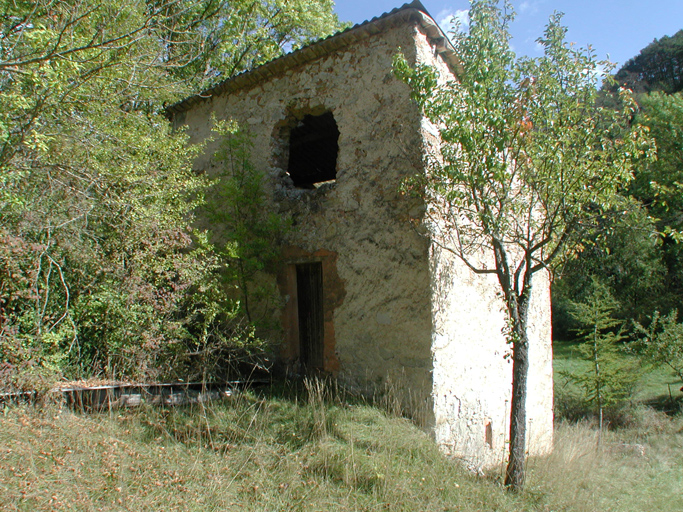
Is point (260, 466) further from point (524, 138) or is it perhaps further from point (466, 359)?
point (524, 138)

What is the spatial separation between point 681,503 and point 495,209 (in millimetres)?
4518

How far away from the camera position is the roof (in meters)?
5.54

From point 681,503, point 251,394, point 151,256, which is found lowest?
point 681,503

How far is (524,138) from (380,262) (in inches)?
84.8

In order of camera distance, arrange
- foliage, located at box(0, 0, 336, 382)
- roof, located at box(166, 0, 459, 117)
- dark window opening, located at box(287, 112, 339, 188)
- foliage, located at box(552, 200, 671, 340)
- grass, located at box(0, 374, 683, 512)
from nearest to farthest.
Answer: grass, located at box(0, 374, 683, 512) < foliage, located at box(0, 0, 336, 382) < roof, located at box(166, 0, 459, 117) < dark window opening, located at box(287, 112, 339, 188) < foliage, located at box(552, 200, 671, 340)

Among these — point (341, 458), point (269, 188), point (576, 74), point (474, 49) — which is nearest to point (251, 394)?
point (341, 458)

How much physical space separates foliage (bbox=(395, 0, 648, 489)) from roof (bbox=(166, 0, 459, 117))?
1050 millimetres

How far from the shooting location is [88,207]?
5215 millimetres

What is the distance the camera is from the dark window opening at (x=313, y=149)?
7.70 m

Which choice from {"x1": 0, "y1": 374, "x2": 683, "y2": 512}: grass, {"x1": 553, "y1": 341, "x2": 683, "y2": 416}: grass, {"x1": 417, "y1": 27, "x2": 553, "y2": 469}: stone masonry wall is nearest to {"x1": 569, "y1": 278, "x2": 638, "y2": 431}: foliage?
{"x1": 553, "y1": 341, "x2": 683, "y2": 416}: grass

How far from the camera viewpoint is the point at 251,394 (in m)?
5.57

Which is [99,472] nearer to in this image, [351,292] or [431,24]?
[351,292]

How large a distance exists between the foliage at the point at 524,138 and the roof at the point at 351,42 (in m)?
1.05

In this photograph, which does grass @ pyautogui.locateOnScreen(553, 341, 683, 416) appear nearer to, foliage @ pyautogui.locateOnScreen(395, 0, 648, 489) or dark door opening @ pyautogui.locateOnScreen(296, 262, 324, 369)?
dark door opening @ pyautogui.locateOnScreen(296, 262, 324, 369)
